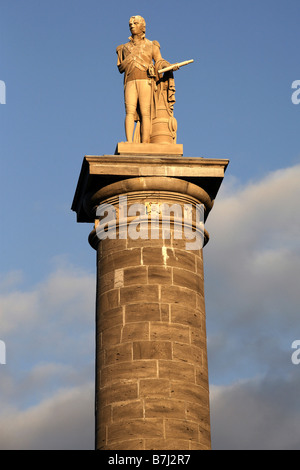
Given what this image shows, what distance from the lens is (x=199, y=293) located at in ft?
68.1

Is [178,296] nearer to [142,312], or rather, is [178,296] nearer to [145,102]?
[142,312]

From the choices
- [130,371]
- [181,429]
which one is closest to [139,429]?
[181,429]

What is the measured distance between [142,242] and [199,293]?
1.61 meters

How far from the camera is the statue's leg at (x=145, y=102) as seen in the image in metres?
22.6

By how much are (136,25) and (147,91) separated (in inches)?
63.8

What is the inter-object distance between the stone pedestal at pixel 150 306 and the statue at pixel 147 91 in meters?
0.98

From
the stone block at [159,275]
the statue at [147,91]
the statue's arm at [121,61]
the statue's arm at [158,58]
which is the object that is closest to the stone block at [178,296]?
the stone block at [159,275]

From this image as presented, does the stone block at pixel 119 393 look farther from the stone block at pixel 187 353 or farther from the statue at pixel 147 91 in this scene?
the statue at pixel 147 91

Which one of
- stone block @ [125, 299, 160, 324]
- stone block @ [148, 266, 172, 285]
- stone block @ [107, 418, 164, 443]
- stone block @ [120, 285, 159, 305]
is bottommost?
stone block @ [107, 418, 164, 443]

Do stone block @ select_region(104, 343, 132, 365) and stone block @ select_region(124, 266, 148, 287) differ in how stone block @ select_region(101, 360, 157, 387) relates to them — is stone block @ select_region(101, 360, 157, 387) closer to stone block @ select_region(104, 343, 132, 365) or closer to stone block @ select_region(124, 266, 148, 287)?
stone block @ select_region(104, 343, 132, 365)

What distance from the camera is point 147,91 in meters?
22.7
